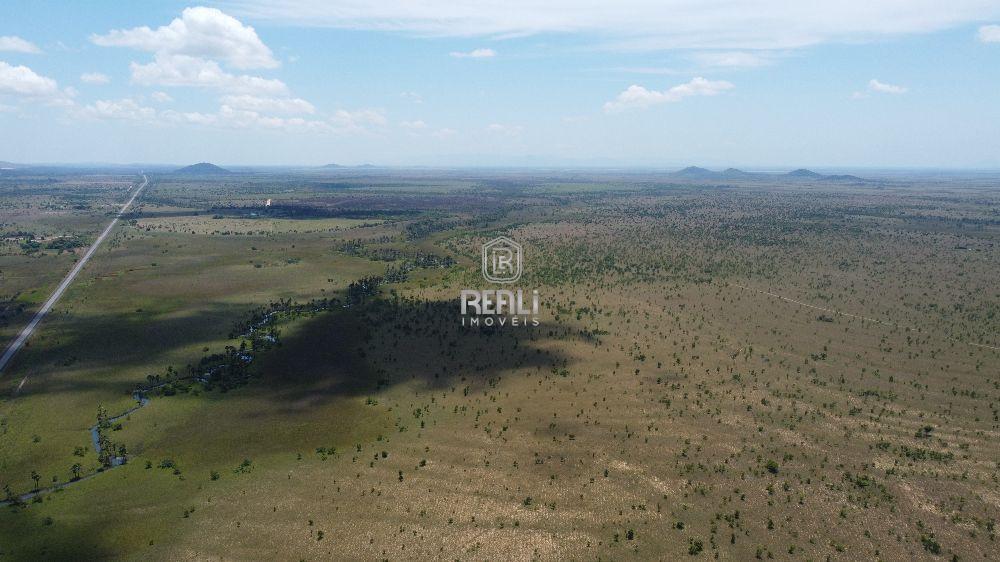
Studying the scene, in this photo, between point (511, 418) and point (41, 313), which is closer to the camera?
point (511, 418)

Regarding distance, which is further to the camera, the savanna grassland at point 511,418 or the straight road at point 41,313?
the straight road at point 41,313

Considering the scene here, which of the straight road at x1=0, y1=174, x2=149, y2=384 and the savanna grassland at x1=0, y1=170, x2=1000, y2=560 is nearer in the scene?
the savanna grassland at x1=0, y1=170, x2=1000, y2=560

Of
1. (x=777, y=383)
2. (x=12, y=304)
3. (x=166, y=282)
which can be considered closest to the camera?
(x=777, y=383)

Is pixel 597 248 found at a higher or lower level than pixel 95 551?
higher

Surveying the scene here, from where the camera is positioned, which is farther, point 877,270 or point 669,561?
point 877,270

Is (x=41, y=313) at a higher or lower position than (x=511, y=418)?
higher

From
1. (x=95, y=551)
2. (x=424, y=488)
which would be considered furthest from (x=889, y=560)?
(x=95, y=551)

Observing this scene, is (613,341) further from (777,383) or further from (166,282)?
(166,282)

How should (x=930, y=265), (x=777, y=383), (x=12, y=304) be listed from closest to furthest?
(x=777, y=383) → (x=12, y=304) → (x=930, y=265)
